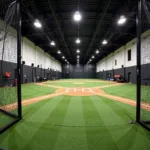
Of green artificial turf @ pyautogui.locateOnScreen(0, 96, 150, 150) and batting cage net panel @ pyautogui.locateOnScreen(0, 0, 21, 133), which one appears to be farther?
batting cage net panel @ pyautogui.locateOnScreen(0, 0, 21, 133)

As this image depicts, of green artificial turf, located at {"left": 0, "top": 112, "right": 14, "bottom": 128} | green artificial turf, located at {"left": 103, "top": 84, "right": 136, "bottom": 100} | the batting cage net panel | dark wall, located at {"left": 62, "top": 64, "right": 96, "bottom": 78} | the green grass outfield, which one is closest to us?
the green grass outfield

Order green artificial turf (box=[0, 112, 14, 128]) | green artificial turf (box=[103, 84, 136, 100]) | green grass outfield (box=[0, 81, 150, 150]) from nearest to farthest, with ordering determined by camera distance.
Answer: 1. green grass outfield (box=[0, 81, 150, 150])
2. green artificial turf (box=[0, 112, 14, 128])
3. green artificial turf (box=[103, 84, 136, 100])

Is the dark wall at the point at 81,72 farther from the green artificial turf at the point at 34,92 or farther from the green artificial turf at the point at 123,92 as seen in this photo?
the green artificial turf at the point at 34,92

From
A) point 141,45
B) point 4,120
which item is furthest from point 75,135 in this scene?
point 141,45

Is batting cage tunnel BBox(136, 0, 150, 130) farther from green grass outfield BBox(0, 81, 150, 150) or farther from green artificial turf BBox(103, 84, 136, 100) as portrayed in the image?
green artificial turf BBox(103, 84, 136, 100)

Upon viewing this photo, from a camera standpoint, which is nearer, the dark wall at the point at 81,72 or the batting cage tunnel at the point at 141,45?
the batting cage tunnel at the point at 141,45

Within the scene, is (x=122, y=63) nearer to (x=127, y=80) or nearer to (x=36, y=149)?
(x=127, y=80)

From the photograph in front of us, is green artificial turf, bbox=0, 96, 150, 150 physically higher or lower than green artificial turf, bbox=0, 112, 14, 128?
lower

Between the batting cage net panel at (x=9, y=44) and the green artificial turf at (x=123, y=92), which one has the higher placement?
the batting cage net panel at (x=9, y=44)

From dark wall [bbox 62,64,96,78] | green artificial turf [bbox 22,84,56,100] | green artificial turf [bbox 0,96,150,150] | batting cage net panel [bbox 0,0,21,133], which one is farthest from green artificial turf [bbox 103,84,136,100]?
Result: dark wall [bbox 62,64,96,78]

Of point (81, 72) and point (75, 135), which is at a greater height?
point (81, 72)

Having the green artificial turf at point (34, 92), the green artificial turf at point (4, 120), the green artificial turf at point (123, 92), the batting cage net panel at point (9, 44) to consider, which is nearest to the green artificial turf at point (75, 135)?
the green artificial turf at point (4, 120)

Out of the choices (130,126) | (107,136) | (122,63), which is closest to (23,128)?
(107,136)

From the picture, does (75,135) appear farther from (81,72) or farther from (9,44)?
(81,72)
